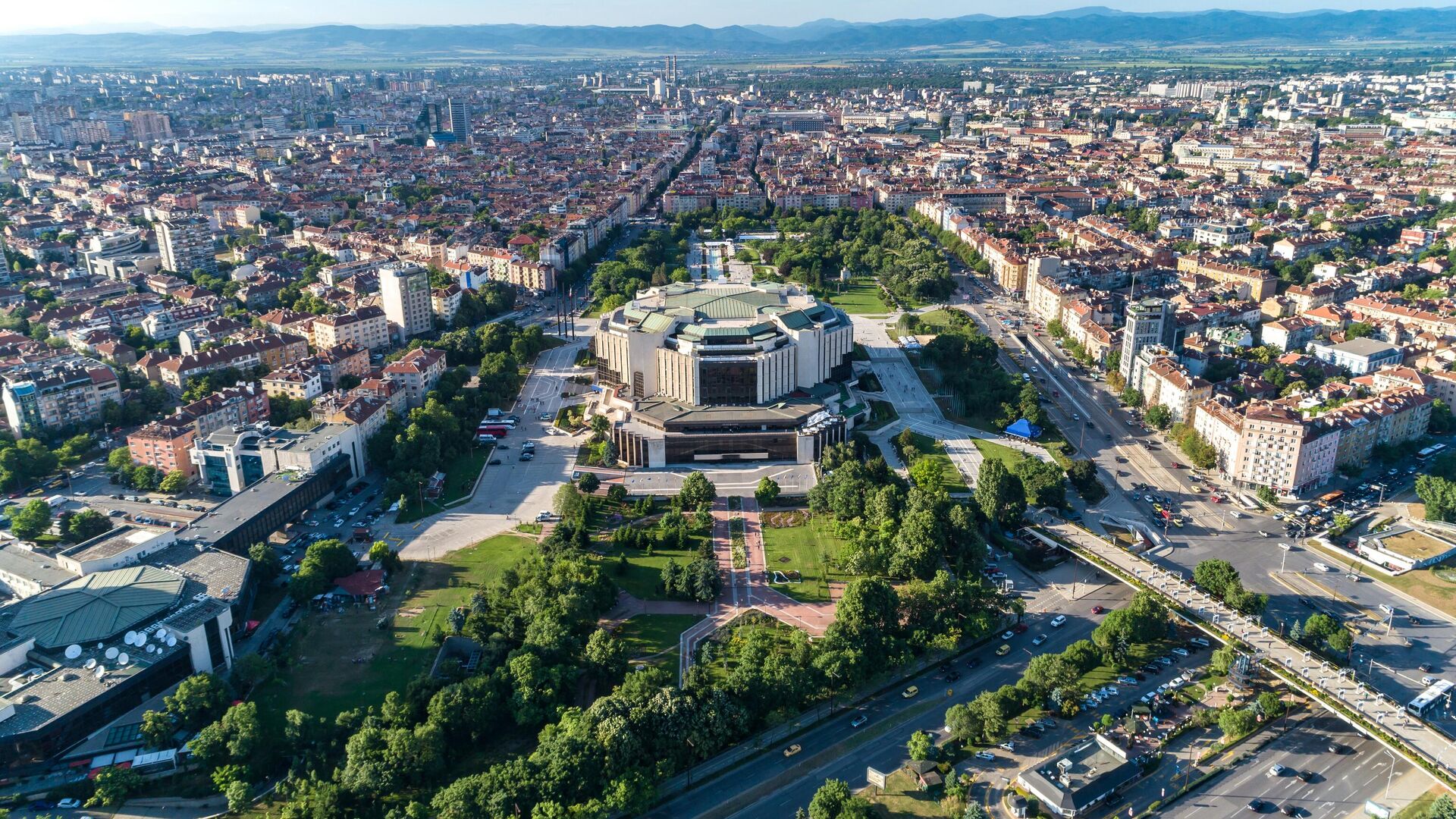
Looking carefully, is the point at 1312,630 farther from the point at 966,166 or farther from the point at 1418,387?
the point at 966,166

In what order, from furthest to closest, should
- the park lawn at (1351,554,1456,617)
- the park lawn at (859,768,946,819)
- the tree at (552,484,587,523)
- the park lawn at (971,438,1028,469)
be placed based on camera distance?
the park lawn at (971,438,1028,469)
the tree at (552,484,587,523)
the park lawn at (1351,554,1456,617)
the park lawn at (859,768,946,819)

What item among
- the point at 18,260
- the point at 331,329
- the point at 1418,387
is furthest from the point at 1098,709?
the point at 18,260

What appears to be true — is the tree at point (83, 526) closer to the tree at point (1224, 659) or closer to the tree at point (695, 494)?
the tree at point (695, 494)

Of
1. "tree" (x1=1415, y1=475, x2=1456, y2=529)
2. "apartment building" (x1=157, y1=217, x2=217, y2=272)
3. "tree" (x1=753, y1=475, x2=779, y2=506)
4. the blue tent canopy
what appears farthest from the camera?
"apartment building" (x1=157, y1=217, x2=217, y2=272)

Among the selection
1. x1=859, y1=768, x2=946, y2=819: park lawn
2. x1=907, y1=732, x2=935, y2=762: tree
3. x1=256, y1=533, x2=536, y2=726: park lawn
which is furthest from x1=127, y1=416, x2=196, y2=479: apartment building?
x1=907, y1=732, x2=935, y2=762: tree

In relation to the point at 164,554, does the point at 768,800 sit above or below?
below

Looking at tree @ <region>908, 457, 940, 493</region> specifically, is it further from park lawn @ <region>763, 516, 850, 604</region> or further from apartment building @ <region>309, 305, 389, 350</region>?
apartment building @ <region>309, 305, 389, 350</region>

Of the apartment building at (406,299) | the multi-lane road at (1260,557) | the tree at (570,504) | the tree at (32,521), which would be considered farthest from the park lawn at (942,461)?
the tree at (32,521)
